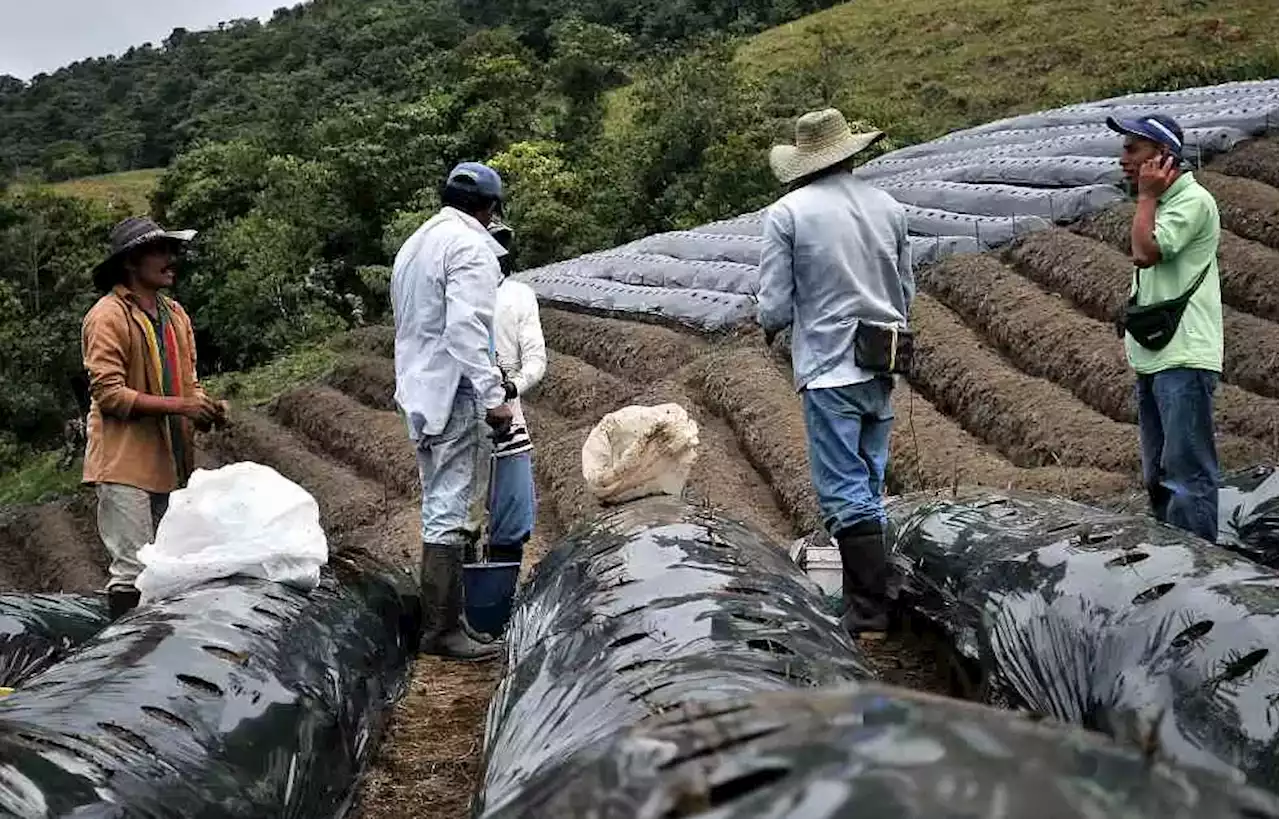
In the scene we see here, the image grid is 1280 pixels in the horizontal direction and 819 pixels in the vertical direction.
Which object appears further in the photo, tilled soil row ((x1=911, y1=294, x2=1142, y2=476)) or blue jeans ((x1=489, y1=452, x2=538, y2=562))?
tilled soil row ((x1=911, y1=294, x2=1142, y2=476))

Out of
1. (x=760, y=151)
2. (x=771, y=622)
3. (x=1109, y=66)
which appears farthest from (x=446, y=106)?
(x=771, y=622)

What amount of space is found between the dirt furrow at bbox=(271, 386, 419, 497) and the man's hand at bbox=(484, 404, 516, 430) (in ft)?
17.7

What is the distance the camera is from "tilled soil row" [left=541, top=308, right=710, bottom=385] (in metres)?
8.47

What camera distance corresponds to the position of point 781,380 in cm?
738

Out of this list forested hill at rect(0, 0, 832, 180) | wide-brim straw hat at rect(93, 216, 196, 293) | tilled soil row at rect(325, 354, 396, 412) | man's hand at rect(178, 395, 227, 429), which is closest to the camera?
wide-brim straw hat at rect(93, 216, 196, 293)

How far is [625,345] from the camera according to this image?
9.02 m

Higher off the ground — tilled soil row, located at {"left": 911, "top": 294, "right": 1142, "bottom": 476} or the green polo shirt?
the green polo shirt

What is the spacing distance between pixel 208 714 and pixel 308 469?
813cm

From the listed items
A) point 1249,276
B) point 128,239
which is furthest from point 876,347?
point 1249,276

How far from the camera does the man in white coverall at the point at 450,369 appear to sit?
3.49 m

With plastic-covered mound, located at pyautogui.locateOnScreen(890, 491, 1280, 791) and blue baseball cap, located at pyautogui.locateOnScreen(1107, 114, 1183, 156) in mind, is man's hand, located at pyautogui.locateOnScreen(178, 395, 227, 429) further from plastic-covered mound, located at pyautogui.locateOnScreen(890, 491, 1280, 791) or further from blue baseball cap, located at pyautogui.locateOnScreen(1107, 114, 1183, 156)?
blue baseball cap, located at pyautogui.locateOnScreen(1107, 114, 1183, 156)

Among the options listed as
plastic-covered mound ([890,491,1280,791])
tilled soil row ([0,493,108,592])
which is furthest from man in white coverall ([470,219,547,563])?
tilled soil row ([0,493,108,592])

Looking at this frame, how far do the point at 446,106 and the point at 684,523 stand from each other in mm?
19489

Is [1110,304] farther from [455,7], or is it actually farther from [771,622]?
[455,7]
